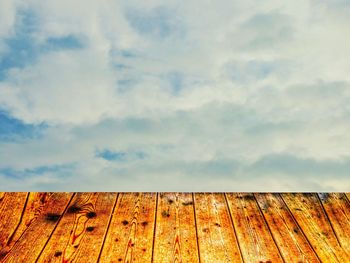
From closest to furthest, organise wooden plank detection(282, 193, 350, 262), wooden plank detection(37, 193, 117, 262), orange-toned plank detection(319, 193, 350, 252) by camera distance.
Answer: wooden plank detection(37, 193, 117, 262)
wooden plank detection(282, 193, 350, 262)
orange-toned plank detection(319, 193, 350, 252)

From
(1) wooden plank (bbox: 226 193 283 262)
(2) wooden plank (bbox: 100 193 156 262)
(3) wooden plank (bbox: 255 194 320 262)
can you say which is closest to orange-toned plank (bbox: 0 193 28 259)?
(2) wooden plank (bbox: 100 193 156 262)

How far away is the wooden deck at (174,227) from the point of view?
179cm

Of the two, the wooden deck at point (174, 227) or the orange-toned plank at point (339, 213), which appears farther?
the orange-toned plank at point (339, 213)

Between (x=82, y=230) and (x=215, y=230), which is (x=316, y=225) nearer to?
(x=215, y=230)

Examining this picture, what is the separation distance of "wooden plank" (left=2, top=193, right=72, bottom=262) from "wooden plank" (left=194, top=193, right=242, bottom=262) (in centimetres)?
76

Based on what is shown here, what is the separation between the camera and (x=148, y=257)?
1749 millimetres

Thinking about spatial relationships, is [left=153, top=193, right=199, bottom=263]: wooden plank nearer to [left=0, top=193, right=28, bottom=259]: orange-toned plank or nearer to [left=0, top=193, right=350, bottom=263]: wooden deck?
[left=0, top=193, right=350, bottom=263]: wooden deck

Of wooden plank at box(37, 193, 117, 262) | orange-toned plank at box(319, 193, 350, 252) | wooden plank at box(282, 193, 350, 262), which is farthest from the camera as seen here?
orange-toned plank at box(319, 193, 350, 252)

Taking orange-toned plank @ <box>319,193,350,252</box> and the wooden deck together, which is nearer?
the wooden deck

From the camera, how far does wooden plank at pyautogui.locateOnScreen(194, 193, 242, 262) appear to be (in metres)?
1.79

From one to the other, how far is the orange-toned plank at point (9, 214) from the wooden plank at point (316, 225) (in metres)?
1.48

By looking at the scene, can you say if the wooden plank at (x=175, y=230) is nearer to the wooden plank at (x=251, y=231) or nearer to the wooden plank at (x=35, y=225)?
the wooden plank at (x=251, y=231)

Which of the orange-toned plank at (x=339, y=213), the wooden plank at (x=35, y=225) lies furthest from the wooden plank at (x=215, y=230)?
the wooden plank at (x=35, y=225)

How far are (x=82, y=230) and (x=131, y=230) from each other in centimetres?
24
